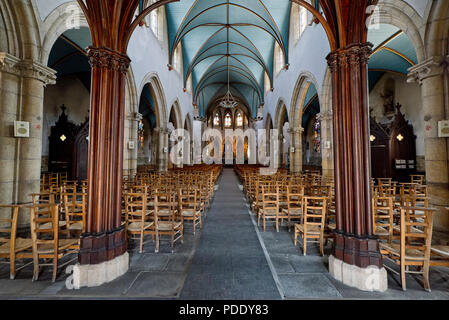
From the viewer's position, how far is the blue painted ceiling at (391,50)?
860cm

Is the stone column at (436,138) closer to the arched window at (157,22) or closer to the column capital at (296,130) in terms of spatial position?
the column capital at (296,130)

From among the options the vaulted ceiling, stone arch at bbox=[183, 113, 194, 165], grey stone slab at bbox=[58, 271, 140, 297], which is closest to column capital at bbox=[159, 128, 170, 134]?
the vaulted ceiling

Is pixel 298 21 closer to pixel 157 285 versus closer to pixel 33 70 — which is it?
pixel 33 70

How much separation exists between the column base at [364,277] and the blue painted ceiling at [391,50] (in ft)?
23.9

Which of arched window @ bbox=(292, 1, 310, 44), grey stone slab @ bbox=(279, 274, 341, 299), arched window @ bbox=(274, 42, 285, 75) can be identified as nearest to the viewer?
grey stone slab @ bbox=(279, 274, 341, 299)

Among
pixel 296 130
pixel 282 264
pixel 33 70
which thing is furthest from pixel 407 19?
pixel 33 70

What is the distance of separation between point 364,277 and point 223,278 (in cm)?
177

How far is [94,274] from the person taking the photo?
286cm

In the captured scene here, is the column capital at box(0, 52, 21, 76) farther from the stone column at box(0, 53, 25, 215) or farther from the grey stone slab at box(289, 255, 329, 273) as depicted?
the grey stone slab at box(289, 255, 329, 273)

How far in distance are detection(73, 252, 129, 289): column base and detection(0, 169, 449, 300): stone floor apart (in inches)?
4.0

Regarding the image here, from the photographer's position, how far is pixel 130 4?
3.44 m

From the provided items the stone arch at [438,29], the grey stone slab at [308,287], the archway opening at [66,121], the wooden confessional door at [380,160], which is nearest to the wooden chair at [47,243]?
the grey stone slab at [308,287]

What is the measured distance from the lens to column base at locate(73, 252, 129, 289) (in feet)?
9.25

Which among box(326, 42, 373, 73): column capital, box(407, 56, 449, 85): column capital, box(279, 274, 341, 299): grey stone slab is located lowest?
box(279, 274, 341, 299): grey stone slab
